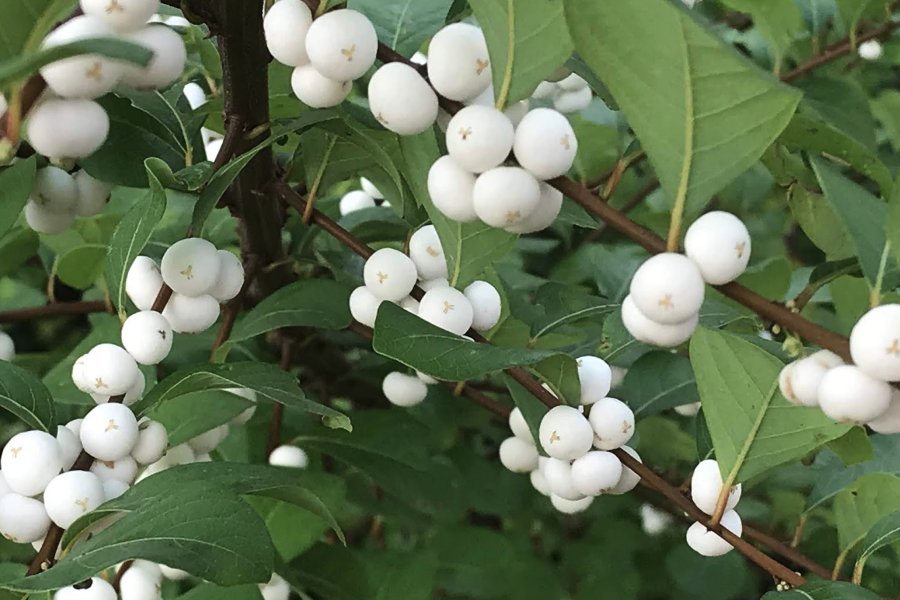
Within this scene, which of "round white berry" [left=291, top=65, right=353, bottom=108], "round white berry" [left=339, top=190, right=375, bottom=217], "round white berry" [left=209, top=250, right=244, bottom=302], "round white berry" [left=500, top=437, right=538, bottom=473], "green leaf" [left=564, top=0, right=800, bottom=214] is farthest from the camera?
"round white berry" [left=339, top=190, right=375, bottom=217]

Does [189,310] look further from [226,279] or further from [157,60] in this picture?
[157,60]

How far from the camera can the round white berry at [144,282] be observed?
1.76 ft

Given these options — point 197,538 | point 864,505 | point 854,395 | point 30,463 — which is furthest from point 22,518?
point 864,505

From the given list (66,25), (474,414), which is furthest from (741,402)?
(474,414)

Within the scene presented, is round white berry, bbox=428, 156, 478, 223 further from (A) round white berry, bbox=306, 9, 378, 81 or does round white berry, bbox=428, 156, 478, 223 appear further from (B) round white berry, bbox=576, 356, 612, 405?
(B) round white berry, bbox=576, 356, 612, 405

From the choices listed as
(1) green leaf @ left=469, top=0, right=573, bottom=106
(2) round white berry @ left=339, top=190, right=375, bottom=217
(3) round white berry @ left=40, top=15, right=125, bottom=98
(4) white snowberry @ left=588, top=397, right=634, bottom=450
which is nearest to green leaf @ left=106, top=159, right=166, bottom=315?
(3) round white berry @ left=40, top=15, right=125, bottom=98

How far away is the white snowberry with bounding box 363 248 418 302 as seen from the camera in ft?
1.77

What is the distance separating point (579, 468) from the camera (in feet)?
1.75

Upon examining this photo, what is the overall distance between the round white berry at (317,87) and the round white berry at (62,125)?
4.4 inches

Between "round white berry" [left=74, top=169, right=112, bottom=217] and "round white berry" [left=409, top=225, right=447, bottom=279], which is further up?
"round white berry" [left=74, top=169, right=112, bottom=217]

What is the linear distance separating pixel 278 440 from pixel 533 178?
0.49 meters

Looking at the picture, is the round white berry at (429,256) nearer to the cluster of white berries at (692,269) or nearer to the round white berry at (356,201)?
the cluster of white berries at (692,269)

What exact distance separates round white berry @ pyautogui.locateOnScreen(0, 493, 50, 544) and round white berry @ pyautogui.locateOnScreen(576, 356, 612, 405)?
35 centimetres

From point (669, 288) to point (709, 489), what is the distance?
203 millimetres
